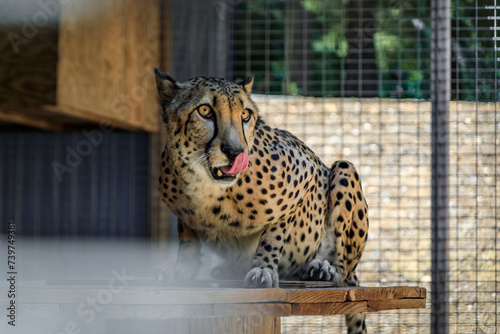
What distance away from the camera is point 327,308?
2008mm

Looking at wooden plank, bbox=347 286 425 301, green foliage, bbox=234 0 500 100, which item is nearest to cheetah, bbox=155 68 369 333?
wooden plank, bbox=347 286 425 301

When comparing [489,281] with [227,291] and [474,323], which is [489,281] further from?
[227,291]

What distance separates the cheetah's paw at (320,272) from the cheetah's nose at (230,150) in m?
0.66

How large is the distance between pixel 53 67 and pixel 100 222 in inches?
51.6

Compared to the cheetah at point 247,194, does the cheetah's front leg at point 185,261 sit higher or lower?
lower

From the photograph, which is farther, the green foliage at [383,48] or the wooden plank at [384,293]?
the green foliage at [383,48]

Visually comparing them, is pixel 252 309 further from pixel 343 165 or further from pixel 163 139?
pixel 163 139

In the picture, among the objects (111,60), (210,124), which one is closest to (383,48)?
(111,60)

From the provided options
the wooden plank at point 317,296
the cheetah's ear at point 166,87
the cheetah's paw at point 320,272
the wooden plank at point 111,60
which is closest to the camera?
the wooden plank at point 317,296

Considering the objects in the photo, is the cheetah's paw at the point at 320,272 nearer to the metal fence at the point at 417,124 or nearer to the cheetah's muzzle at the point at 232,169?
the cheetah's muzzle at the point at 232,169

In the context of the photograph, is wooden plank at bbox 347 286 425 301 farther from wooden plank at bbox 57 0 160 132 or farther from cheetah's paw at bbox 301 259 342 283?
wooden plank at bbox 57 0 160 132

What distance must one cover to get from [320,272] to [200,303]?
2.30 ft

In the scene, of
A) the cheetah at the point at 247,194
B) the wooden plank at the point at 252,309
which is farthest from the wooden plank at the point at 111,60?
the wooden plank at the point at 252,309

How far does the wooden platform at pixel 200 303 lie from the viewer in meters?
1.82
